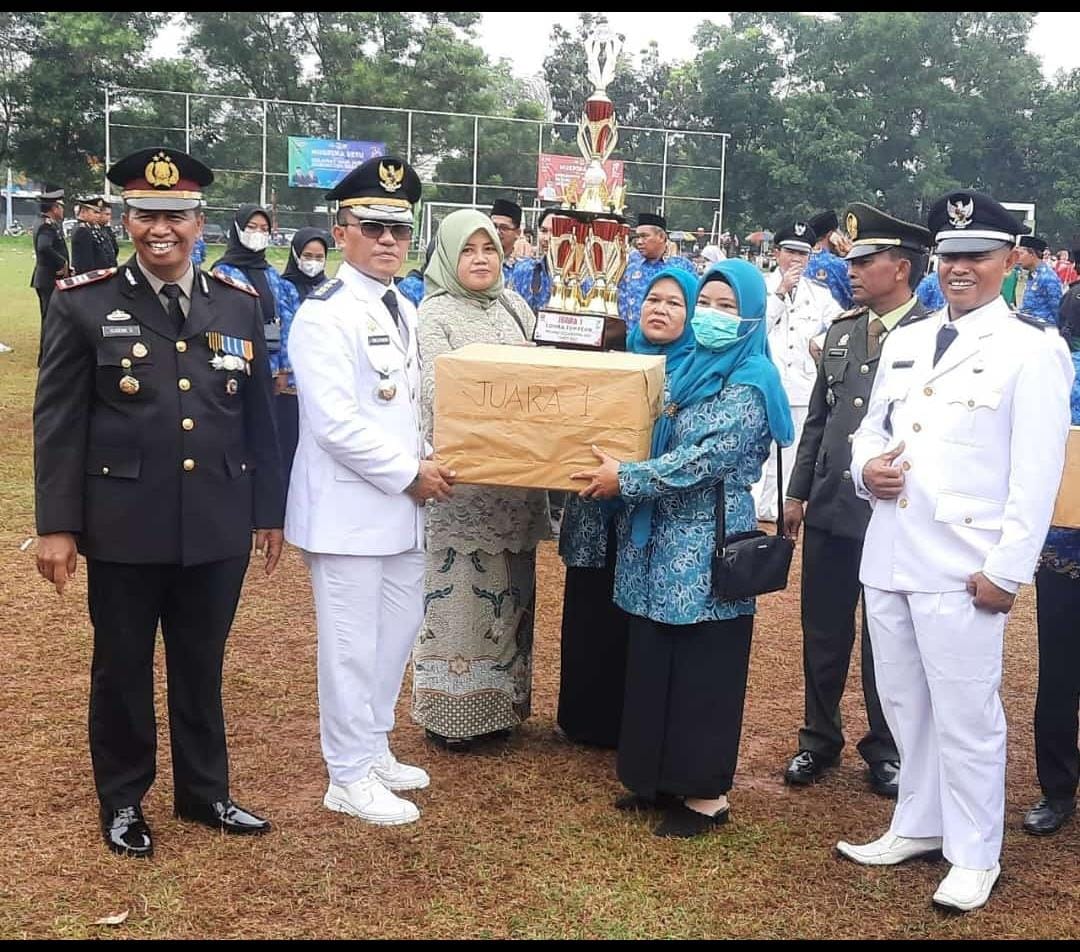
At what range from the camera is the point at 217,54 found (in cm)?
3909

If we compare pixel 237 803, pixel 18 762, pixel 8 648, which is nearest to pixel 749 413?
pixel 237 803

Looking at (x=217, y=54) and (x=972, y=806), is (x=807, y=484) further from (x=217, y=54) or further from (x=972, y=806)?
(x=217, y=54)

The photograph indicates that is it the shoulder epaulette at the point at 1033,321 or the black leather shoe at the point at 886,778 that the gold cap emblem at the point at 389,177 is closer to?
the shoulder epaulette at the point at 1033,321

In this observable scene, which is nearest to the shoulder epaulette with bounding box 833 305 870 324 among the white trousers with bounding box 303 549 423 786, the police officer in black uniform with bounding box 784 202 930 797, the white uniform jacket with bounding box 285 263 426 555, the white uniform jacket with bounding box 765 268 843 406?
the police officer in black uniform with bounding box 784 202 930 797

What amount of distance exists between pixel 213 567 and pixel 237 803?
35.2 inches

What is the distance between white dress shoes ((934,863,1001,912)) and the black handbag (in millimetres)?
968

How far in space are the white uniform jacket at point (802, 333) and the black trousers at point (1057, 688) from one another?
4.11 meters

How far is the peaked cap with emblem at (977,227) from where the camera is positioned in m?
3.32

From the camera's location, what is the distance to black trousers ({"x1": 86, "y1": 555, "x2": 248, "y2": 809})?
346 centimetres

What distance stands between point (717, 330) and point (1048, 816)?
1.96m

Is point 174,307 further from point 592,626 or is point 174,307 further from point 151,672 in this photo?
point 592,626

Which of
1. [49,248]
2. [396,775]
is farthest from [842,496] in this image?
[49,248]

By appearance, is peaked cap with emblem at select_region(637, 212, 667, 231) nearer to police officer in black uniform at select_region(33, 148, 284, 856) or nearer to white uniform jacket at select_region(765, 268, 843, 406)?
white uniform jacket at select_region(765, 268, 843, 406)

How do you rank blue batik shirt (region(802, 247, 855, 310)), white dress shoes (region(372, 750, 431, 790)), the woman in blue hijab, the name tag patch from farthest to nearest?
blue batik shirt (region(802, 247, 855, 310)) < the woman in blue hijab < white dress shoes (region(372, 750, 431, 790)) < the name tag patch
